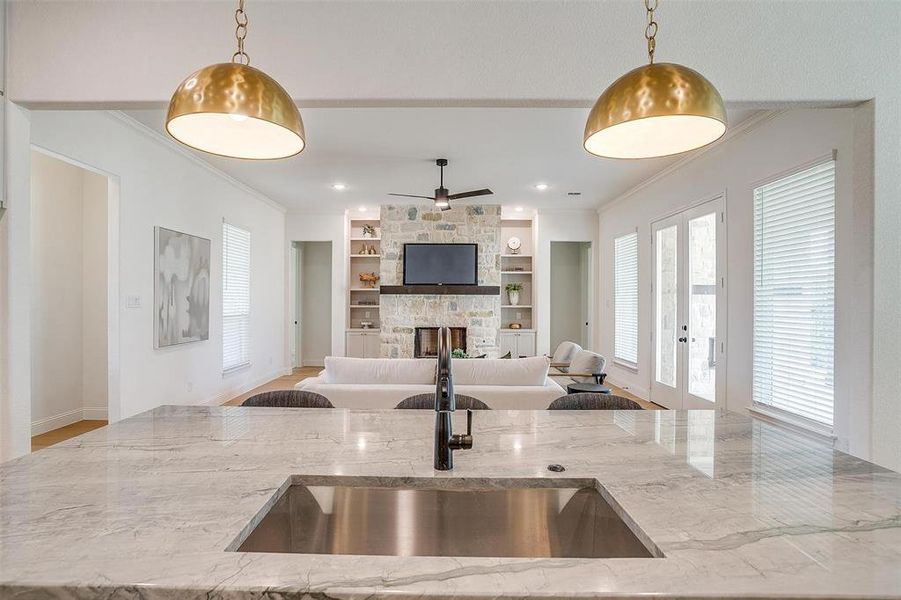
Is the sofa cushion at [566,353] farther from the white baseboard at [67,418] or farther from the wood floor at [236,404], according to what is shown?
the white baseboard at [67,418]

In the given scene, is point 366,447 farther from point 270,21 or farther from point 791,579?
point 270,21

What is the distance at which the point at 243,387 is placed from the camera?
241 inches

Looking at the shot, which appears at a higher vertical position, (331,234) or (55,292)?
(331,234)

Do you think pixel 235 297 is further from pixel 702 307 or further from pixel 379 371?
pixel 702 307

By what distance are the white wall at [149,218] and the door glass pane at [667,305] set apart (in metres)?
4.99

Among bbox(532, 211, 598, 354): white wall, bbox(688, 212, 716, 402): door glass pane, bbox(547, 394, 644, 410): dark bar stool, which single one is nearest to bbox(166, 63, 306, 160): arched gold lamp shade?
bbox(547, 394, 644, 410): dark bar stool

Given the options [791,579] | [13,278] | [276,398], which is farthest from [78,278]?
[791,579]

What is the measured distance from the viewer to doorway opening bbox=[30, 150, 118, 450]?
4.21 metres

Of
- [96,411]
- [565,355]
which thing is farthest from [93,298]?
[565,355]

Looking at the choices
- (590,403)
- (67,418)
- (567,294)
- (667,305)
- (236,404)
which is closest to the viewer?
(590,403)

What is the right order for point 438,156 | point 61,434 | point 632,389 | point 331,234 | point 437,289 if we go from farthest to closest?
point 331,234 → point 437,289 → point 632,389 → point 438,156 → point 61,434

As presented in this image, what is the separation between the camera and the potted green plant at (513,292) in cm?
791

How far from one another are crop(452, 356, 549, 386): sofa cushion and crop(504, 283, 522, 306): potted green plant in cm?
444

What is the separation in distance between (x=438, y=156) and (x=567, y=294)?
4661 mm
